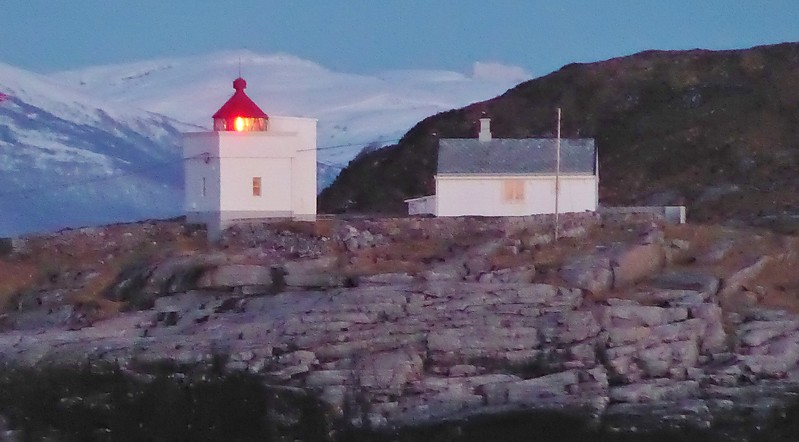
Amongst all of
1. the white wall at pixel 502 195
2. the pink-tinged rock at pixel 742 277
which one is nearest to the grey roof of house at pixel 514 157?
the white wall at pixel 502 195

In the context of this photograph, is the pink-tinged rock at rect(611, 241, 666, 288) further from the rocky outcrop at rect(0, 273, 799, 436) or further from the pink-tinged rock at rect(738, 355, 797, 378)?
the pink-tinged rock at rect(738, 355, 797, 378)

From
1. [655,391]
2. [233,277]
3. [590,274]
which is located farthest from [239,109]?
[655,391]

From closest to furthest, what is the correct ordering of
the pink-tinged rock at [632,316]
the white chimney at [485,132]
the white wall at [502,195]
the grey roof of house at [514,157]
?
the pink-tinged rock at [632,316]
the white wall at [502,195]
the grey roof of house at [514,157]
the white chimney at [485,132]

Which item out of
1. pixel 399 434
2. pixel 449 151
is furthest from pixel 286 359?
pixel 449 151

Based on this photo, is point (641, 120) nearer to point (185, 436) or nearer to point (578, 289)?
point (578, 289)

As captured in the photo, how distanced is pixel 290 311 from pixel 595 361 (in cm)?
709

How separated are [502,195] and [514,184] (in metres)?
0.48

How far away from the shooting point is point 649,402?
27891mm

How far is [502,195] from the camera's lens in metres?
39.4

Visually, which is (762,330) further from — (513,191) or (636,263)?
(513,191)

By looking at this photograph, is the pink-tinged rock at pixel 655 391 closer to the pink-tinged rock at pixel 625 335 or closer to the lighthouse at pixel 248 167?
the pink-tinged rock at pixel 625 335

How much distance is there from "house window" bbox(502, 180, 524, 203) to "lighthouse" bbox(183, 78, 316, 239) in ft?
18.3

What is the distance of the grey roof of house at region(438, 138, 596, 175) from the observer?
39.4 meters

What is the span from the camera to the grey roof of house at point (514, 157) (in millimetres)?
39375
